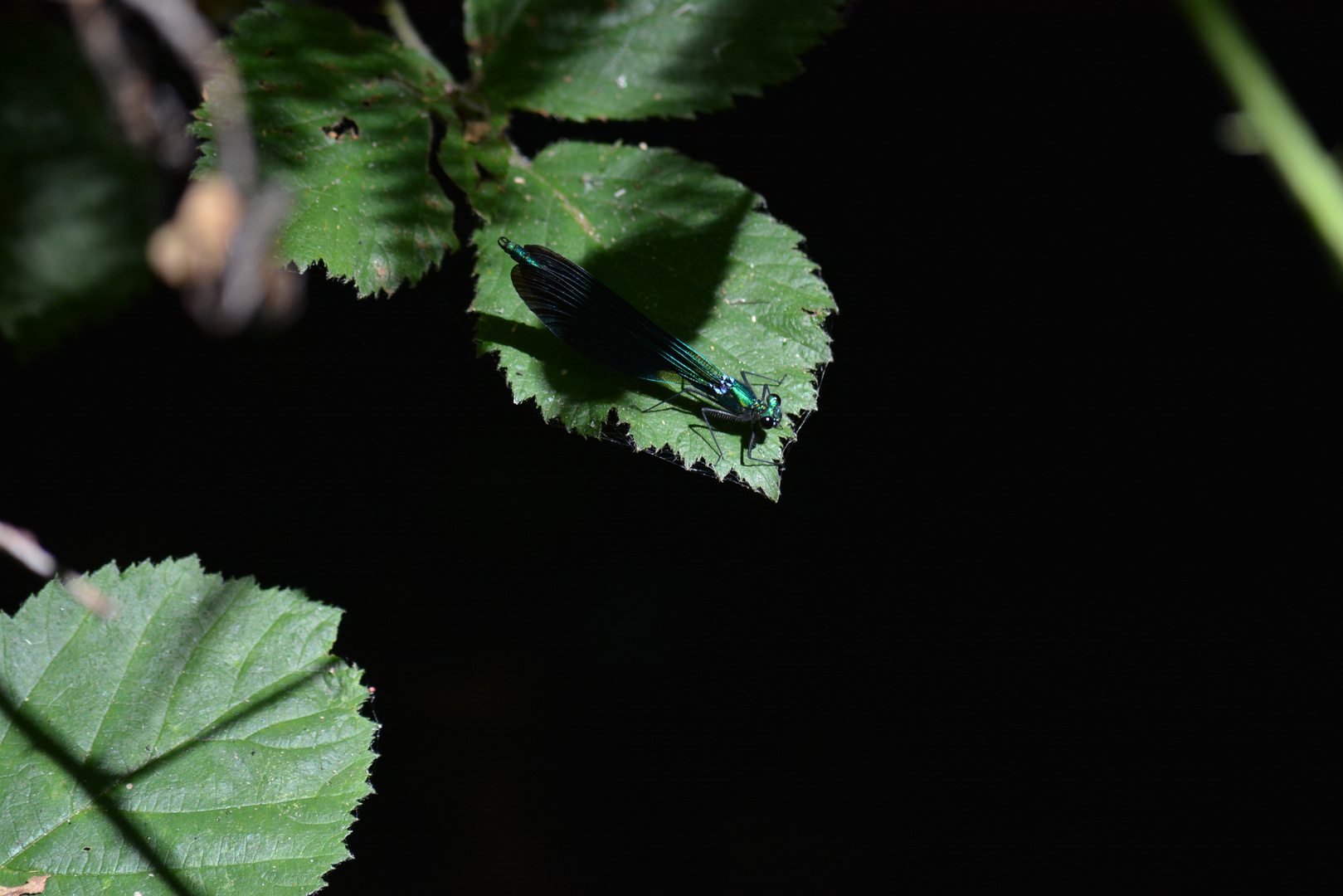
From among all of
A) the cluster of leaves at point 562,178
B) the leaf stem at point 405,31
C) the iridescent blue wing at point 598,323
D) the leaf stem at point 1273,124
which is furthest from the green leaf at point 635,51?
the leaf stem at point 1273,124

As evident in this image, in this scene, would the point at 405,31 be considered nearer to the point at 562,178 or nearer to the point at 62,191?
the point at 562,178

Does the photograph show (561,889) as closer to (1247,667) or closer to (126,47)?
(1247,667)

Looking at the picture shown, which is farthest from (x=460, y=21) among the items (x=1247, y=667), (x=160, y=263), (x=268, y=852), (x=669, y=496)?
(x=1247, y=667)

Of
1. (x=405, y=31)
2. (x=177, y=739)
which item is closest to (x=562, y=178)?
(x=405, y=31)

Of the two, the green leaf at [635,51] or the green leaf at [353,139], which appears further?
the green leaf at [635,51]

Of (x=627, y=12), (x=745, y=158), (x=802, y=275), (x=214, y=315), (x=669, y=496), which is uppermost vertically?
(x=627, y=12)

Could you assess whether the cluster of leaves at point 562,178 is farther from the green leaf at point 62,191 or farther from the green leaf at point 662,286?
the green leaf at point 62,191
